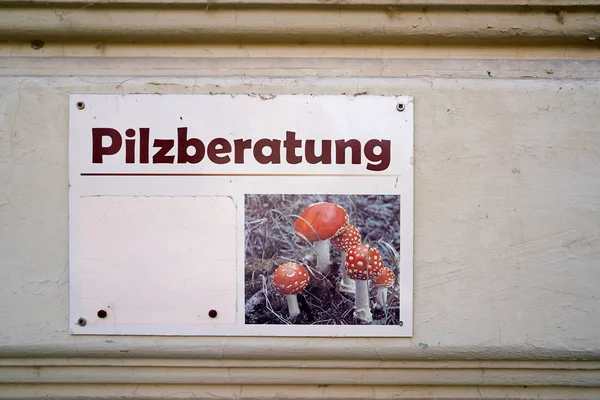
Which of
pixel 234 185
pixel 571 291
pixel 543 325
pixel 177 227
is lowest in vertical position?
pixel 543 325

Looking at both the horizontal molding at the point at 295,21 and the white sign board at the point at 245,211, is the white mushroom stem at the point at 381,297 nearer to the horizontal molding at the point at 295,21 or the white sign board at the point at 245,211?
the white sign board at the point at 245,211

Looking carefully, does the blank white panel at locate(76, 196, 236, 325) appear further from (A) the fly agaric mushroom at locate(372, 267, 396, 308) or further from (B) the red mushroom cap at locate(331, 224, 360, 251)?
(A) the fly agaric mushroom at locate(372, 267, 396, 308)

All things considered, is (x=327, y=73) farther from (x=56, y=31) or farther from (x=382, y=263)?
(x=56, y=31)

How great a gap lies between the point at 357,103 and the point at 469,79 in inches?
14.0

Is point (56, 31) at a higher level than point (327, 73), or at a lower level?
higher

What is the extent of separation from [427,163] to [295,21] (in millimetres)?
595

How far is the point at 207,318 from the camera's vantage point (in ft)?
4.89

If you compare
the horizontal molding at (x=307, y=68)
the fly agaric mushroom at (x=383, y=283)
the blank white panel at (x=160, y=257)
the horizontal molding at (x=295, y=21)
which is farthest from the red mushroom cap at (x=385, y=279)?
the horizontal molding at (x=295, y=21)

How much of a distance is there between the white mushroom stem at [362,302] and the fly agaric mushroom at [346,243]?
2 cm

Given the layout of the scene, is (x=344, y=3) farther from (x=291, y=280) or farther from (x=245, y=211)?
(x=291, y=280)

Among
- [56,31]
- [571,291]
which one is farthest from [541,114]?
[56,31]

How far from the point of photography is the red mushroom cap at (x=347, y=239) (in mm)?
1474

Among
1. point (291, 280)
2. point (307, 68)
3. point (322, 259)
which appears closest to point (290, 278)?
point (291, 280)

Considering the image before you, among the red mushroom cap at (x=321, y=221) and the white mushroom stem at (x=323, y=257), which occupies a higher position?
the red mushroom cap at (x=321, y=221)
